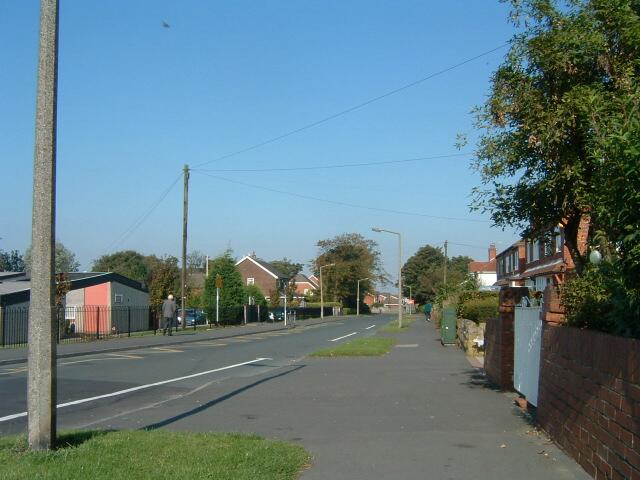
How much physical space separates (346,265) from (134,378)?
87196 mm

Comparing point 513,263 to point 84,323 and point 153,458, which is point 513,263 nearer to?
point 84,323

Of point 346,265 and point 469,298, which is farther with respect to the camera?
point 346,265

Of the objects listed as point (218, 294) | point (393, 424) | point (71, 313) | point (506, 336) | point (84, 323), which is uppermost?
point (506, 336)

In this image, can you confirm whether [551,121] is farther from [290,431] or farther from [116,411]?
[116,411]

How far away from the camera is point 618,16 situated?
29.8ft

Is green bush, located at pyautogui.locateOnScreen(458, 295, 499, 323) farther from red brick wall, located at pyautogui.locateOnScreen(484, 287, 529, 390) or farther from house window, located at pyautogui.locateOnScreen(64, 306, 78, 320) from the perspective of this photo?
house window, located at pyautogui.locateOnScreen(64, 306, 78, 320)

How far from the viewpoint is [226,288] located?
53.3m

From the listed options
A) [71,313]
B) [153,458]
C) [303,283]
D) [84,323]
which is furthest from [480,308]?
[303,283]

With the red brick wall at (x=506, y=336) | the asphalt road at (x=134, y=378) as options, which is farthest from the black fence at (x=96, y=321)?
the red brick wall at (x=506, y=336)

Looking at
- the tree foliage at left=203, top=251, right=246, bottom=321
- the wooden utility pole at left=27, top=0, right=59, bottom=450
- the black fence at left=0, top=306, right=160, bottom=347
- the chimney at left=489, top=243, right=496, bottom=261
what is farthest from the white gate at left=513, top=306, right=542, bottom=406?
the chimney at left=489, top=243, right=496, bottom=261

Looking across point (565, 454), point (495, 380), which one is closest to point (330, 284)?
point (495, 380)

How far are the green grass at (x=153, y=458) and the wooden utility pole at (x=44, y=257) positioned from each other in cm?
36

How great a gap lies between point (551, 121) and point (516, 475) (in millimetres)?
4873

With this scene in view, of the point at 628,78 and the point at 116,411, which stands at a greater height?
the point at 628,78
